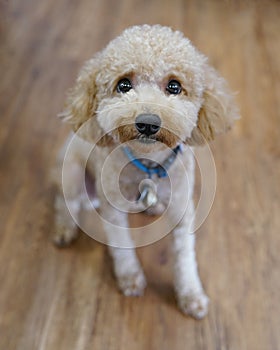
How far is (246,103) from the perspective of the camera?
191 cm

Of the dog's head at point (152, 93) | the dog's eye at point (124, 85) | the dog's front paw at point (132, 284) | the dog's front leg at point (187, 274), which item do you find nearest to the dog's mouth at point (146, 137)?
the dog's head at point (152, 93)

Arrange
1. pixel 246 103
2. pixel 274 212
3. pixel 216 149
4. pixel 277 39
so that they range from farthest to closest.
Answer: pixel 277 39 < pixel 246 103 < pixel 216 149 < pixel 274 212


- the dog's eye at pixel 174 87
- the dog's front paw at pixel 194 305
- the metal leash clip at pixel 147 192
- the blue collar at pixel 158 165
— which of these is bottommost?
the dog's front paw at pixel 194 305

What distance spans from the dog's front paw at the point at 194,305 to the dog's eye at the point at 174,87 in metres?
0.58

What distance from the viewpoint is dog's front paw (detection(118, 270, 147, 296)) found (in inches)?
50.9

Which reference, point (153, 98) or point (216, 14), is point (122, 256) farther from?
point (216, 14)

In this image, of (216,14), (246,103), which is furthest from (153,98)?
(216,14)

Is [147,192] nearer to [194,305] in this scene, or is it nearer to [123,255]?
[123,255]

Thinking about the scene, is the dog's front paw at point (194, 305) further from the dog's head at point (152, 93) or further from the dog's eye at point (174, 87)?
the dog's eye at point (174, 87)

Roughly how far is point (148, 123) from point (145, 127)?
0.5 inches

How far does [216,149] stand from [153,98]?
752mm

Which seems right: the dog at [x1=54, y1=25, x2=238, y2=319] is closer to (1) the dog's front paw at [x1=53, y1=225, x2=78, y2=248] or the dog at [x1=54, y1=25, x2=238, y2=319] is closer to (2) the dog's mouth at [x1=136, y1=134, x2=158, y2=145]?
(2) the dog's mouth at [x1=136, y1=134, x2=158, y2=145]

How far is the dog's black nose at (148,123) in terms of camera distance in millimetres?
966

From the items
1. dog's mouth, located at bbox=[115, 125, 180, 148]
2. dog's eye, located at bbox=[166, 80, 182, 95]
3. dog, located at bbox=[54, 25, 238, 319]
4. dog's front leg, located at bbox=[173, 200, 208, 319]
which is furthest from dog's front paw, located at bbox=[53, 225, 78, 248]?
dog's eye, located at bbox=[166, 80, 182, 95]
